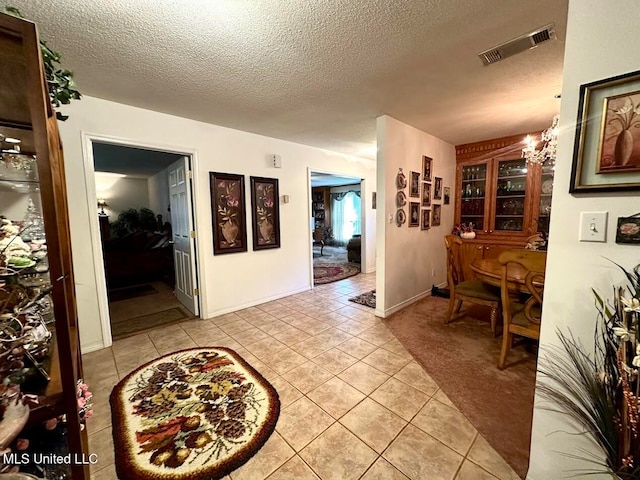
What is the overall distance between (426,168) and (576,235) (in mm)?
2942

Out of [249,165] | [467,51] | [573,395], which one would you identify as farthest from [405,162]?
[573,395]

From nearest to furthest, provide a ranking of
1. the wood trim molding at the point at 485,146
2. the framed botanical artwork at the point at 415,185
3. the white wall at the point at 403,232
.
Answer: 1. the white wall at the point at 403,232
2. the framed botanical artwork at the point at 415,185
3. the wood trim molding at the point at 485,146

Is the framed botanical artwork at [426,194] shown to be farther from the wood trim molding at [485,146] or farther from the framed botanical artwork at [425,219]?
the wood trim molding at [485,146]

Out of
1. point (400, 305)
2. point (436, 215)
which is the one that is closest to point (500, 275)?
point (400, 305)

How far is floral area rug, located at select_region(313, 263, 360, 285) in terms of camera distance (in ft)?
16.7

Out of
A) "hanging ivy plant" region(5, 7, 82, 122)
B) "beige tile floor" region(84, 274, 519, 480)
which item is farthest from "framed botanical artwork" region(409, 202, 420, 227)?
"hanging ivy plant" region(5, 7, 82, 122)

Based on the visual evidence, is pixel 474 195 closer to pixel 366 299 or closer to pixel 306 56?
pixel 366 299

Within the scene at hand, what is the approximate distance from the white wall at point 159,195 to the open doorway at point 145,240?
0.08ft

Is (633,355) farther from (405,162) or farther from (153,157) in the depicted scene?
(153,157)

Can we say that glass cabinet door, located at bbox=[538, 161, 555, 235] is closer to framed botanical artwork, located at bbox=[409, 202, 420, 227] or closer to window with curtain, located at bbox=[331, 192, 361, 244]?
framed botanical artwork, located at bbox=[409, 202, 420, 227]

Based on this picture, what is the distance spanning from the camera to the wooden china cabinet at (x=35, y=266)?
828 mm

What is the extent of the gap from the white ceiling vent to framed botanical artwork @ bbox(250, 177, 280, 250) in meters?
2.73

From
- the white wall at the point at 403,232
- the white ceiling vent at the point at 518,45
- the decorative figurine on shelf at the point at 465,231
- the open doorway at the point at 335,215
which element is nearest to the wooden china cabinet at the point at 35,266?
the white ceiling vent at the point at 518,45

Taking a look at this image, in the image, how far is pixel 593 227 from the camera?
1.02m
